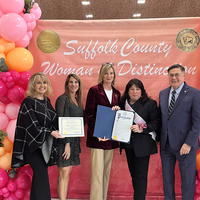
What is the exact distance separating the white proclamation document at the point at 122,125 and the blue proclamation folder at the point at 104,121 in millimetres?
54

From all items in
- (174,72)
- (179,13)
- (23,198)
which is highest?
(179,13)

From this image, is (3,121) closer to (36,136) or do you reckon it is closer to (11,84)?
(11,84)

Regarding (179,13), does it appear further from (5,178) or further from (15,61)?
(5,178)

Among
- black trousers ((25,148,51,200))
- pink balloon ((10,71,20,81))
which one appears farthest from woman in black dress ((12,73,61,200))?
pink balloon ((10,71,20,81))

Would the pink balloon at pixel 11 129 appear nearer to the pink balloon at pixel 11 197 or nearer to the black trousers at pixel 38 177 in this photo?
the black trousers at pixel 38 177

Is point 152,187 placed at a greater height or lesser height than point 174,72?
lesser

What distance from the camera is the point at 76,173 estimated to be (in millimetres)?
3682

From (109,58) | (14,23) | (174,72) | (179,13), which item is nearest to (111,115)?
(174,72)

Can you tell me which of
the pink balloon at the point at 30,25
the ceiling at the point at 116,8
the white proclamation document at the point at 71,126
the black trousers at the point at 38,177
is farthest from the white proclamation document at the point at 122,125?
the ceiling at the point at 116,8

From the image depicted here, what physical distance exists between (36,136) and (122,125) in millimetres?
893

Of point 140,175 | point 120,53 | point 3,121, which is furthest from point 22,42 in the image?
point 140,175

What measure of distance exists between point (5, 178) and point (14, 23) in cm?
174

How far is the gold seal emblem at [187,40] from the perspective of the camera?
3.45 m

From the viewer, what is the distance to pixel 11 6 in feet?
9.66
